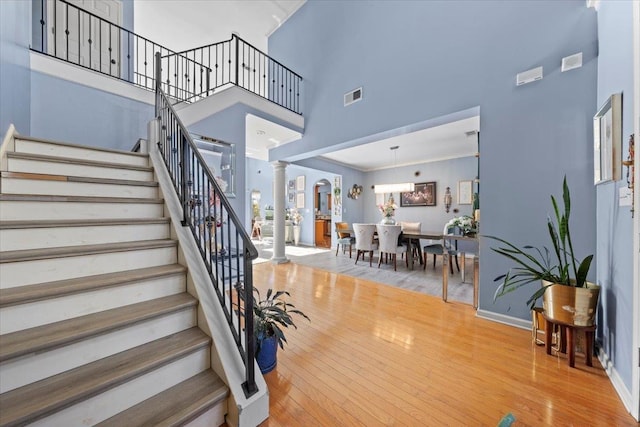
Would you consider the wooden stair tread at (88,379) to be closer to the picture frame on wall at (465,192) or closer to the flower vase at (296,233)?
the picture frame on wall at (465,192)

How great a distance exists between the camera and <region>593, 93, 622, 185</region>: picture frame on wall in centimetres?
162

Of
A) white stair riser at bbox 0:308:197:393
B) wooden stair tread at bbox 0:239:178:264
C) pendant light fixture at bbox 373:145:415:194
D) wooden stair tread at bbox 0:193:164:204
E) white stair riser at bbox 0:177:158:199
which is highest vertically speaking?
pendant light fixture at bbox 373:145:415:194

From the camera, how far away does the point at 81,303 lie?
4.09 feet

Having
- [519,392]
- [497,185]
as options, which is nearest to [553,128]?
[497,185]

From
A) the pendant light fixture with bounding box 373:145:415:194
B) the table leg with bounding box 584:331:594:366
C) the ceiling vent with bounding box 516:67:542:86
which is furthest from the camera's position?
the pendant light fixture with bounding box 373:145:415:194

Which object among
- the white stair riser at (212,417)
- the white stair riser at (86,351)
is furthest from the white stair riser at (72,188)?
the white stair riser at (212,417)

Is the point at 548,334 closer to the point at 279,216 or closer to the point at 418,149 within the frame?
the point at 279,216

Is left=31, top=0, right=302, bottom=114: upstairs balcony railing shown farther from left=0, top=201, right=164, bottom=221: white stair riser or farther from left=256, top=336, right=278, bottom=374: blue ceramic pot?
left=256, top=336, right=278, bottom=374: blue ceramic pot

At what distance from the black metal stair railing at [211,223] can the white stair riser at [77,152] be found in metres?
0.28

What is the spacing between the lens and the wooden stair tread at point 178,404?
1.04m

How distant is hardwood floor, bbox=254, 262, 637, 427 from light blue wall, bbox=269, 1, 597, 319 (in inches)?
26.9

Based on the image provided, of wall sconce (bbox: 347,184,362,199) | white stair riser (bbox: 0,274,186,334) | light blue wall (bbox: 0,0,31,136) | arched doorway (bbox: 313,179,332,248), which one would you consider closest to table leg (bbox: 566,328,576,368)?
white stair riser (bbox: 0,274,186,334)

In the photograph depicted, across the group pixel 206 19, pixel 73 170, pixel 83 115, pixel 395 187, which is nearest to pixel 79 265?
pixel 73 170

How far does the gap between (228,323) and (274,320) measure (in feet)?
1.14
